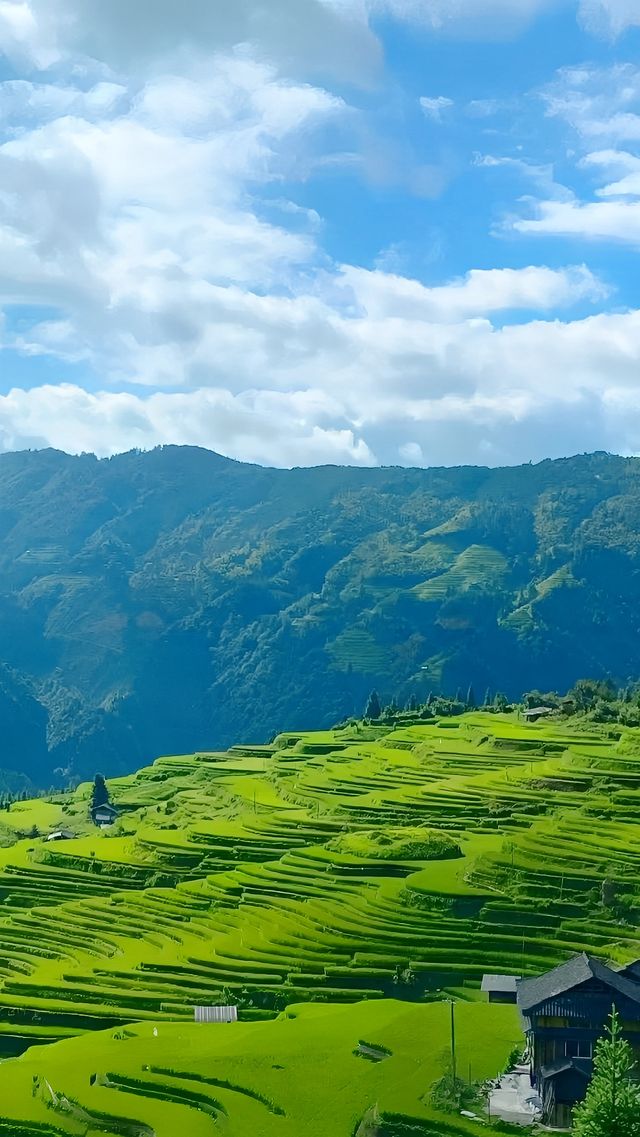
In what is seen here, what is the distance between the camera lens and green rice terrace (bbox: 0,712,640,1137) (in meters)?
32.4

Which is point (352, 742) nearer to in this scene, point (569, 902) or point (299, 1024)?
point (569, 902)

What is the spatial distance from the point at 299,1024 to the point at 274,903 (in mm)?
12597

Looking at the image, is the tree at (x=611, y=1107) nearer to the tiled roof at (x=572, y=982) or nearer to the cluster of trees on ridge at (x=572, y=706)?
the tiled roof at (x=572, y=982)

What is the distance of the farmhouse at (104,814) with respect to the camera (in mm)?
78088

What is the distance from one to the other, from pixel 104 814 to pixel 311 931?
35.3 m

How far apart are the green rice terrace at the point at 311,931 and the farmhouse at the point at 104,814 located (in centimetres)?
224

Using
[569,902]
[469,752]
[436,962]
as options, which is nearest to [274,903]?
[436,962]

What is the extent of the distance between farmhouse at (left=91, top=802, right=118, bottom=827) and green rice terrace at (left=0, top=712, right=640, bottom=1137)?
224cm

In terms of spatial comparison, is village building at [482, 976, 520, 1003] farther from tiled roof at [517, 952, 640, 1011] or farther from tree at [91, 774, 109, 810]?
tree at [91, 774, 109, 810]

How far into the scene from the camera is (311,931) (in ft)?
153

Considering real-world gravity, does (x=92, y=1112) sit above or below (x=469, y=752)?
below

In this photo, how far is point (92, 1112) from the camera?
31.6 m

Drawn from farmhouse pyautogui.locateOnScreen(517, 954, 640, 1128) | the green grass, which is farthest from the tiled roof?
the green grass

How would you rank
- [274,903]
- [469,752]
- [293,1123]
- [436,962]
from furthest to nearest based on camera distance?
[469,752]
[274,903]
[436,962]
[293,1123]
